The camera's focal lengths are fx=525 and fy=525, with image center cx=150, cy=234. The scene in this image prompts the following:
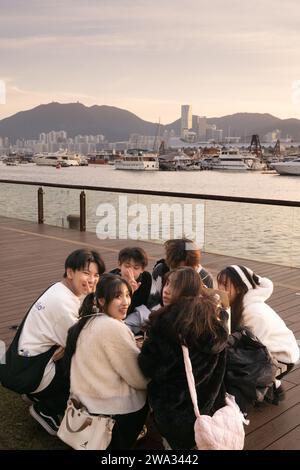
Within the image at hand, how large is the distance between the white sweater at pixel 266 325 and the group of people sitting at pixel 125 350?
0.5 inches

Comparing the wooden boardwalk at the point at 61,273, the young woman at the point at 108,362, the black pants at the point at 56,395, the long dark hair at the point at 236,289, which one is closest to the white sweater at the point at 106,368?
the young woman at the point at 108,362

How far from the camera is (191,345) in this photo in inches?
91.4

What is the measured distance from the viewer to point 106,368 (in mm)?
2471

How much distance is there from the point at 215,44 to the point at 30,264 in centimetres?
1178

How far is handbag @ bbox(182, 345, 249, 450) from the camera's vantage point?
227 centimetres

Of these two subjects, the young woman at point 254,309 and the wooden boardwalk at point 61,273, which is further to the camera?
the young woman at point 254,309

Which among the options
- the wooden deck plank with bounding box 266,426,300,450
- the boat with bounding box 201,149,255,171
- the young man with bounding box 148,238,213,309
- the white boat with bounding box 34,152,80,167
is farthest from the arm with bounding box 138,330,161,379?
the white boat with bounding box 34,152,80,167

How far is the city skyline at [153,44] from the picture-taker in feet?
32.2

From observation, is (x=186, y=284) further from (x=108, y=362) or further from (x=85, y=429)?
(x=85, y=429)

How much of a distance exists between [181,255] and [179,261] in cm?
4

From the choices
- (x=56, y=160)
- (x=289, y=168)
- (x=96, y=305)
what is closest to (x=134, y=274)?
(x=96, y=305)

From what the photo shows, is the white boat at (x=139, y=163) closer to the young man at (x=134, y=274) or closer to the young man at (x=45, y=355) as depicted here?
the young man at (x=134, y=274)

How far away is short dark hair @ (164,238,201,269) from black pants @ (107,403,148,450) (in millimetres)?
1109
